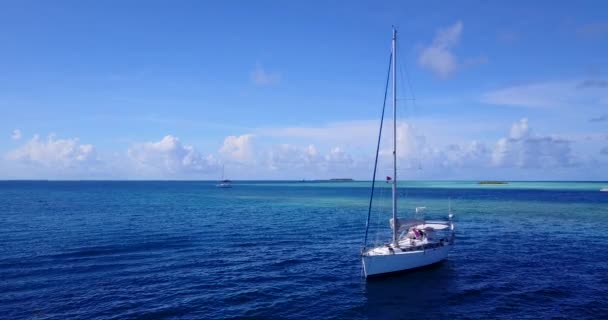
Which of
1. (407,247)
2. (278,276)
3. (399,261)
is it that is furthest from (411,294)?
(278,276)

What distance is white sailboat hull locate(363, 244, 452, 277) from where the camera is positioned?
33.6 m

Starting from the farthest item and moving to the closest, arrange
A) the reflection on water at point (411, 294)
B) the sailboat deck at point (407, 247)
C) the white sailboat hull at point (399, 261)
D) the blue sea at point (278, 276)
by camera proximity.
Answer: the sailboat deck at point (407, 247) < the white sailboat hull at point (399, 261) < the reflection on water at point (411, 294) < the blue sea at point (278, 276)

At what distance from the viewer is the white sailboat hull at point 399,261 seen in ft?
110

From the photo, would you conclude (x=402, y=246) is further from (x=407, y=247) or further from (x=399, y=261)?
(x=399, y=261)

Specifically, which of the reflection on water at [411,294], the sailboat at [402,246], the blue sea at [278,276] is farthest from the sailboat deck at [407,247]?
the blue sea at [278,276]

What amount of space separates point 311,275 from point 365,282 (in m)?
5.03

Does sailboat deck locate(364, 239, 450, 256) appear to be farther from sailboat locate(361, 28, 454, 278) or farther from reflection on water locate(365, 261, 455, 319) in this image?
reflection on water locate(365, 261, 455, 319)

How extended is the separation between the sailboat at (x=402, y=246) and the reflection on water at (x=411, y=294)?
2.76 ft

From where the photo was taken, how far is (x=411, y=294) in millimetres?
31141

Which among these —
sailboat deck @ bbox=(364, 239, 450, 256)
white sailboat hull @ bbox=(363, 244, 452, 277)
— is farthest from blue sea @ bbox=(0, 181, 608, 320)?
sailboat deck @ bbox=(364, 239, 450, 256)

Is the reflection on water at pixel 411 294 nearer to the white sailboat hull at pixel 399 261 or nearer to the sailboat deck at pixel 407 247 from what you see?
the white sailboat hull at pixel 399 261

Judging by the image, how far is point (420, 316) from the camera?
26703mm

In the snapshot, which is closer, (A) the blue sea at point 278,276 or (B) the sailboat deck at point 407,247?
(A) the blue sea at point 278,276

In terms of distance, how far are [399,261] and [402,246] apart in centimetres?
Answer: 310
